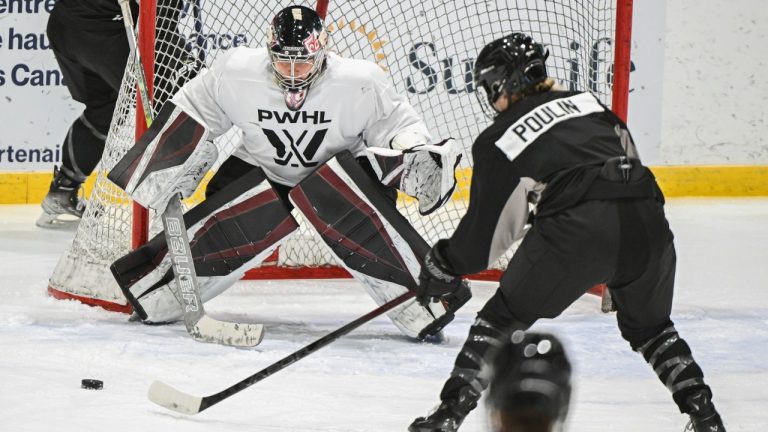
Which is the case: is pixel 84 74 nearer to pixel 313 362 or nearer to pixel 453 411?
pixel 313 362

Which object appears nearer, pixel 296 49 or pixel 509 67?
pixel 509 67

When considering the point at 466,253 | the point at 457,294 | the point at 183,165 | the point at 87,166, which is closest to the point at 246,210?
the point at 183,165

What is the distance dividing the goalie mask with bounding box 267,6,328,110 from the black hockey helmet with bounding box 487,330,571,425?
125 cm

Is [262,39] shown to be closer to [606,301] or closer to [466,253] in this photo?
[606,301]

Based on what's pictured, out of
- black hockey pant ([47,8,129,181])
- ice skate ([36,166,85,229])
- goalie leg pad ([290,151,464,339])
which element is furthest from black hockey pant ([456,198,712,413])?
ice skate ([36,166,85,229])

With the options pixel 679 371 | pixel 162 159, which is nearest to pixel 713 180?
pixel 162 159

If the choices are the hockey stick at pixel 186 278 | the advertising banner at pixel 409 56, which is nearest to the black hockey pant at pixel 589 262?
the hockey stick at pixel 186 278

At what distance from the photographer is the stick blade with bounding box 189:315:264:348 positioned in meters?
3.66

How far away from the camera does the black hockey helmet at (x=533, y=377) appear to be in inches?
105

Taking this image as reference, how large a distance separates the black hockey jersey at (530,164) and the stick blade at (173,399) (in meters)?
0.72

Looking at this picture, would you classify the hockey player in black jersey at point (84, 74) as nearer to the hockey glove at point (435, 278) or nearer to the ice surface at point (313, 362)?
the ice surface at point (313, 362)

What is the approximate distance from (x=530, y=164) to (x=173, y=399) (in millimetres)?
1003

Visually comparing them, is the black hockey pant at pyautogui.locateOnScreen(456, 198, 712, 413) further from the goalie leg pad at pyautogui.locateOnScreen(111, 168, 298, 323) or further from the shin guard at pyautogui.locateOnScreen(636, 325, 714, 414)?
the goalie leg pad at pyautogui.locateOnScreen(111, 168, 298, 323)

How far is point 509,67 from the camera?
2.66 m
